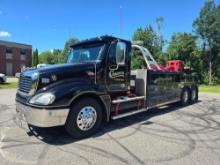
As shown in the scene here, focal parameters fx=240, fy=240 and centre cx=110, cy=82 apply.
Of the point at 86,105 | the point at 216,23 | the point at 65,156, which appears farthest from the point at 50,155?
the point at 216,23

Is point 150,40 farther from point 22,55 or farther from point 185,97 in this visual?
point 22,55

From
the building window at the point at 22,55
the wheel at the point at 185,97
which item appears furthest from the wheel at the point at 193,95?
the building window at the point at 22,55

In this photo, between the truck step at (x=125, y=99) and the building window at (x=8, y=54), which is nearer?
the truck step at (x=125, y=99)

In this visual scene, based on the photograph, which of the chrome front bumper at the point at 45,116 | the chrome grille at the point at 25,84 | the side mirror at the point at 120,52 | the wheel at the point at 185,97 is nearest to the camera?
the chrome front bumper at the point at 45,116

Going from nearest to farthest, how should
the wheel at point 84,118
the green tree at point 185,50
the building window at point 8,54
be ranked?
1. the wheel at point 84,118
2. the green tree at point 185,50
3. the building window at point 8,54

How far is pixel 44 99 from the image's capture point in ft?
16.4

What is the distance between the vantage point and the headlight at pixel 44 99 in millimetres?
4985

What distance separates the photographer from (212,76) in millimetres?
33844

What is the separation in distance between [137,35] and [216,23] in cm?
1068

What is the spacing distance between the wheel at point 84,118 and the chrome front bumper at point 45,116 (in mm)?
230

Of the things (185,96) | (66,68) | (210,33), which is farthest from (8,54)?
(66,68)

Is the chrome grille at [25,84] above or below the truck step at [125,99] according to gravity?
above

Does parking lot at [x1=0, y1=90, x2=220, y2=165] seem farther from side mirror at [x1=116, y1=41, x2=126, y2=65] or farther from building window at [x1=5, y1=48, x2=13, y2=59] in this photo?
building window at [x1=5, y1=48, x2=13, y2=59]

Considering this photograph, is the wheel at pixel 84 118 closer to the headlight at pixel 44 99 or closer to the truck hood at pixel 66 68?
the headlight at pixel 44 99
